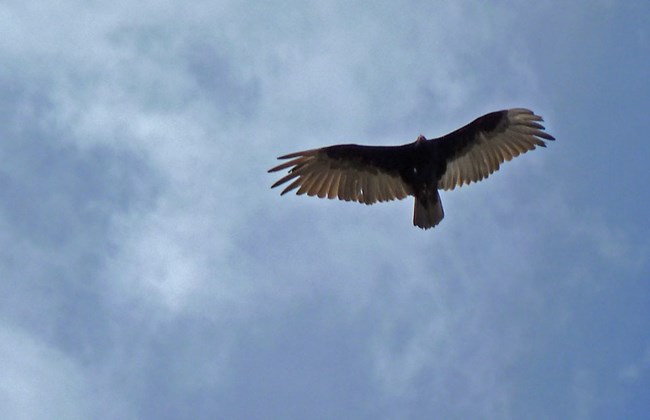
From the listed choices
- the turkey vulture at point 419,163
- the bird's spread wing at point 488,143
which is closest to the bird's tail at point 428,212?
the turkey vulture at point 419,163

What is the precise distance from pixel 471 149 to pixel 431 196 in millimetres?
1021

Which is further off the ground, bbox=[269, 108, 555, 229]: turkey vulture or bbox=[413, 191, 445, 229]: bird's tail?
bbox=[269, 108, 555, 229]: turkey vulture

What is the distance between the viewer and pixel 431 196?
13477 millimetres

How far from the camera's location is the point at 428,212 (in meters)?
13.4

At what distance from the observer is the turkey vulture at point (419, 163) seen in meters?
13.5

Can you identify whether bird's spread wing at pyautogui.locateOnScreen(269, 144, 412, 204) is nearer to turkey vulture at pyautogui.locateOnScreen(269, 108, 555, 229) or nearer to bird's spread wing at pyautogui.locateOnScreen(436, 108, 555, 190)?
turkey vulture at pyautogui.locateOnScreen(269, 108, 555, 229)

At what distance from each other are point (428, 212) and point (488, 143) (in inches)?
59.5

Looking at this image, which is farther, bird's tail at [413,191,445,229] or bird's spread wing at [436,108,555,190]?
bird's spread wing at [436,108,555,190]

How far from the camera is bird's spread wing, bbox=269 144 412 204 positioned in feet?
45.0

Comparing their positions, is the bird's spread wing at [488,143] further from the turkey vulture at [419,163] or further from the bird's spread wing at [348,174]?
the bird's spread wing at [348,174]

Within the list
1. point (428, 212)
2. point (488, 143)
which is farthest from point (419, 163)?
point (488, 143)

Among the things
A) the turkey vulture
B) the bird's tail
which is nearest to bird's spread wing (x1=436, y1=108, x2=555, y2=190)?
the turkey vulture

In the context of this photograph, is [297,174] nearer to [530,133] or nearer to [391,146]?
[391,146]

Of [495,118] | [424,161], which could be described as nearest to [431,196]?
[424,161]
